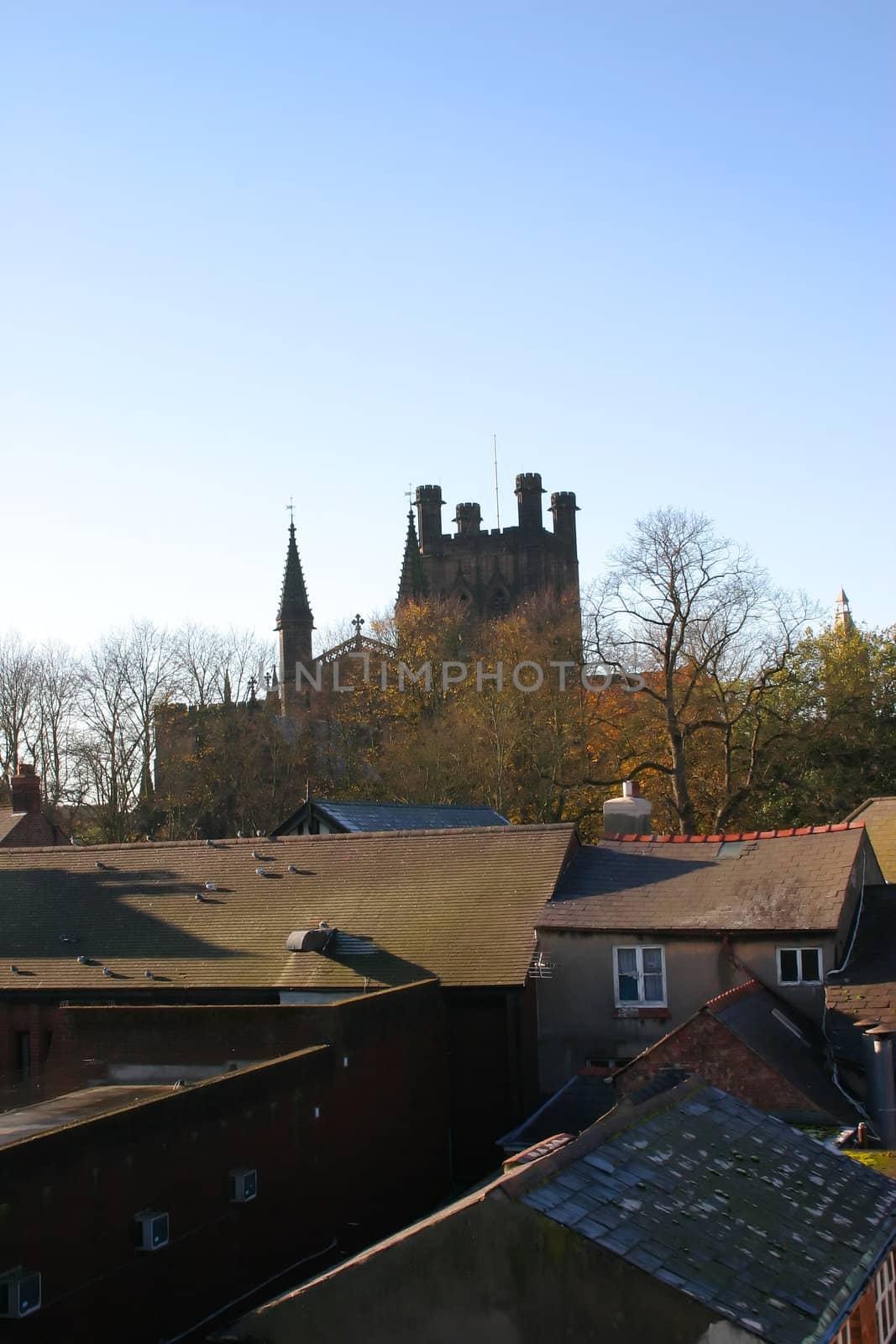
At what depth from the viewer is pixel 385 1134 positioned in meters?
19.7

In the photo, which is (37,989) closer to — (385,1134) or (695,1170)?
(385,1134)

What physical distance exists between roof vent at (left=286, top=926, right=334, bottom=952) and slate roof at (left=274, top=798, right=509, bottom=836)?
6039 millimetres

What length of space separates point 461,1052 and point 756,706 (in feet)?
74.5

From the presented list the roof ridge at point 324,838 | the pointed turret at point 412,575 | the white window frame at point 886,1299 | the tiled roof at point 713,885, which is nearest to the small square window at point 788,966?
the tiled roof at point 713,885

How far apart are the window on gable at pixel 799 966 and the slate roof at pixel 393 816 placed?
1034 centimetres

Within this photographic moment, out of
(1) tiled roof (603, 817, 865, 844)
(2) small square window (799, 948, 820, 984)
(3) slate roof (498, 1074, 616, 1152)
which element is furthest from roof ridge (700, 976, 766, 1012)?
(1) tiled roof (603, 817, 865, 844)

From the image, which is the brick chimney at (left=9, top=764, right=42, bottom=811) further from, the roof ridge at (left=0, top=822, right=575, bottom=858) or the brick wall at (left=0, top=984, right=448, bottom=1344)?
the brick wall at (left=0, top=984, right=448, bottom=1344)

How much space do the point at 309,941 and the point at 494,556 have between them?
60.6 m

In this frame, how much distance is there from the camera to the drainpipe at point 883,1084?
58.2ft

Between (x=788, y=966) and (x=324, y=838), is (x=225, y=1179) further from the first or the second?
(x=324, y=838)

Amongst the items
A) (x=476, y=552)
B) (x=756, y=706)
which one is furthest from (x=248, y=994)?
(x=476, y=552)

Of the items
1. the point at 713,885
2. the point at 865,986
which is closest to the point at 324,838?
the point at 713,885

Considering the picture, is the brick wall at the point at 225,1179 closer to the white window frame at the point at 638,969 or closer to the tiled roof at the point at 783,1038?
the white window frame at the point at 638,969

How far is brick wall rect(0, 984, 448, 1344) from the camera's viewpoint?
41.0ft
